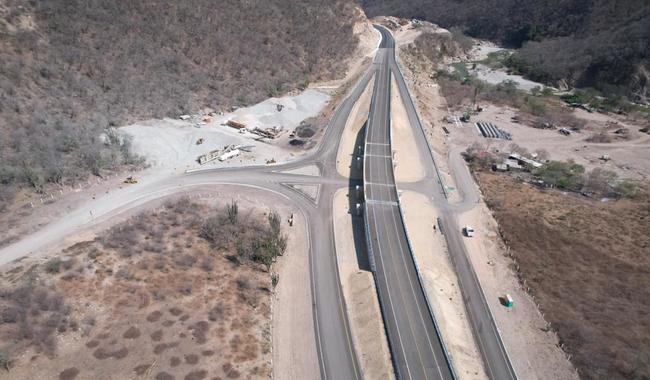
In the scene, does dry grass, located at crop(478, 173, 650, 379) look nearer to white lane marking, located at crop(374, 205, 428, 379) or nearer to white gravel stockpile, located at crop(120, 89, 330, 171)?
white lane marking, located at crop(374, 205, 428, 379)

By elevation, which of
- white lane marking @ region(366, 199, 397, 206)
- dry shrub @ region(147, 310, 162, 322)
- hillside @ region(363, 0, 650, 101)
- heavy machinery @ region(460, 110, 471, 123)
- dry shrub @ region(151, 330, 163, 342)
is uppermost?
hillside @ region(363, 0, 650, 101)

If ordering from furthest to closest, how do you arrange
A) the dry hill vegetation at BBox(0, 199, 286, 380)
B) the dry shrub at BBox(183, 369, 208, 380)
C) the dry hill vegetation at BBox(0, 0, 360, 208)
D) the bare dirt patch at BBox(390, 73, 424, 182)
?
the bare dirt patch at BBox(390, 73, 424, 182), the dry hill vegetation at BBox(0, 0, 360, 208), the dry hill vegetation at BBox(0, 199, 286, 380), the dry shrub at BBox(183, 369, 208, 380)

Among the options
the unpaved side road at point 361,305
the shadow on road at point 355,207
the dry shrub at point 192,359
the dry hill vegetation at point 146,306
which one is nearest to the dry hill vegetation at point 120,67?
the dry hill vegetation at point 146,306

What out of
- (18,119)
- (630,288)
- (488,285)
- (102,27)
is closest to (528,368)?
(488,285)

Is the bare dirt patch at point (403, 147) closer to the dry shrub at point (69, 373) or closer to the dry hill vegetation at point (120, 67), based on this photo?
the dry hill vegetation at point (120, 67)

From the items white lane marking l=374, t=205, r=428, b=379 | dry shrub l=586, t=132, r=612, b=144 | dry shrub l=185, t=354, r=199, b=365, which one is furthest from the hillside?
dry shrub l=185, t=354, r=199, b=365

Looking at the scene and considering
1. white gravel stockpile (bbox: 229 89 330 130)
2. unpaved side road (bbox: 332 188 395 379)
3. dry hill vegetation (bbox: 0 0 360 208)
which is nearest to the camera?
unpaved side road (bbox: 332 188 395 379)

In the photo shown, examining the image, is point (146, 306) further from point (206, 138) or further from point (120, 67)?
point (120, 67)
